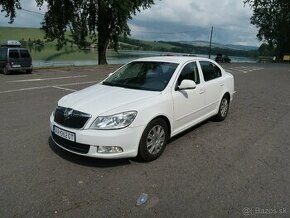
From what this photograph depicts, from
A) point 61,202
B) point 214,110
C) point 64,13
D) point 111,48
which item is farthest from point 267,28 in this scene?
point 61,202

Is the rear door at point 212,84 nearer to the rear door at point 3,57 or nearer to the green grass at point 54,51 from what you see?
the rear door at point 3,57

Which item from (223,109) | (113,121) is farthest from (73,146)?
(223,109)

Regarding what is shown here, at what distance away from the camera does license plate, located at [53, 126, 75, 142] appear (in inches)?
188

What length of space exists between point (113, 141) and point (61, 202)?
1.13 metres

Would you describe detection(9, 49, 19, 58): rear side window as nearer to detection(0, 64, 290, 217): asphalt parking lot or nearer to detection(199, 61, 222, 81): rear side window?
detection(0, 64, 290, 217): asphalt parking lot

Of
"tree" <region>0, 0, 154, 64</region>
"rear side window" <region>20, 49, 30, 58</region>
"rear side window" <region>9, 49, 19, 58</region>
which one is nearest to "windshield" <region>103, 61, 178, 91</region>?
"rear side window" <region>9, 49, 19, 58</region>

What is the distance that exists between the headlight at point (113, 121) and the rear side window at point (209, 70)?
2707mm

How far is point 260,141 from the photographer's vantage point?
6.38m

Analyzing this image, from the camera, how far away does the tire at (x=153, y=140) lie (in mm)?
4961

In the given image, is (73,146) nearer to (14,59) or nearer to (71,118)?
(71,118)

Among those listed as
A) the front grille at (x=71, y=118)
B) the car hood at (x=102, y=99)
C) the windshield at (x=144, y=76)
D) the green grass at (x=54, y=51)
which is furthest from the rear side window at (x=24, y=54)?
the front grille at (x=71, y=118)

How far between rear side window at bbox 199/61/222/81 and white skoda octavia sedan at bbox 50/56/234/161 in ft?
0.10

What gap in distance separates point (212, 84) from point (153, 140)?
2469mm

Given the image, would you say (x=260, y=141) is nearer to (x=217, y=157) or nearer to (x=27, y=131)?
(x=217, y=157)
